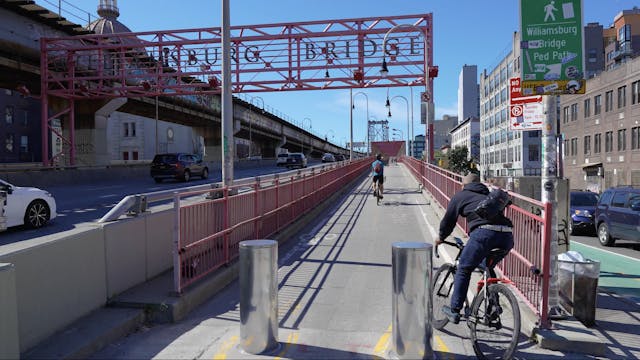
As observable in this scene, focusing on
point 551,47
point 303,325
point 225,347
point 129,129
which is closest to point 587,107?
point 551,47

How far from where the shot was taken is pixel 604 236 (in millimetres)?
13945

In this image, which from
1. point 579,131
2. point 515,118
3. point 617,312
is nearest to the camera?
point 617,312

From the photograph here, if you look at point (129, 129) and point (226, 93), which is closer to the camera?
point (226, 93)

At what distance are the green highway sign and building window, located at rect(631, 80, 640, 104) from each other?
40620 mm

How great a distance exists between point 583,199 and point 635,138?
26137mm

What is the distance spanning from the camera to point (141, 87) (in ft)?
90.7

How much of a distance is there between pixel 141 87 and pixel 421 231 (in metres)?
21.3

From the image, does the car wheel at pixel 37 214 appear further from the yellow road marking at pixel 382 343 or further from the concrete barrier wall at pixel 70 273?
the yellow road marking at pixel 382 343

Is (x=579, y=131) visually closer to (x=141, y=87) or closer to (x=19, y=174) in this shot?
(x=141, y=87)

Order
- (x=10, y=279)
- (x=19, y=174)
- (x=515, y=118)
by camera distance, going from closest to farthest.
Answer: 1. (x=10, y=279)
2. (x=515, y=118)
3. (x=19, y=174)

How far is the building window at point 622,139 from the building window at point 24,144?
219ft

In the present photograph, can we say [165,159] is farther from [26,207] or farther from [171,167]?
[26,207]

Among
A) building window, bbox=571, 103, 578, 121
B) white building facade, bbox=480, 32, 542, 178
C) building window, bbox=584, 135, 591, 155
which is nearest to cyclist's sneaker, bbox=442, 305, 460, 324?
building window, bbox=584, 135, 591, 155

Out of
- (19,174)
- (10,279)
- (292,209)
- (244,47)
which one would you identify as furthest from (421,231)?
(19,174)
